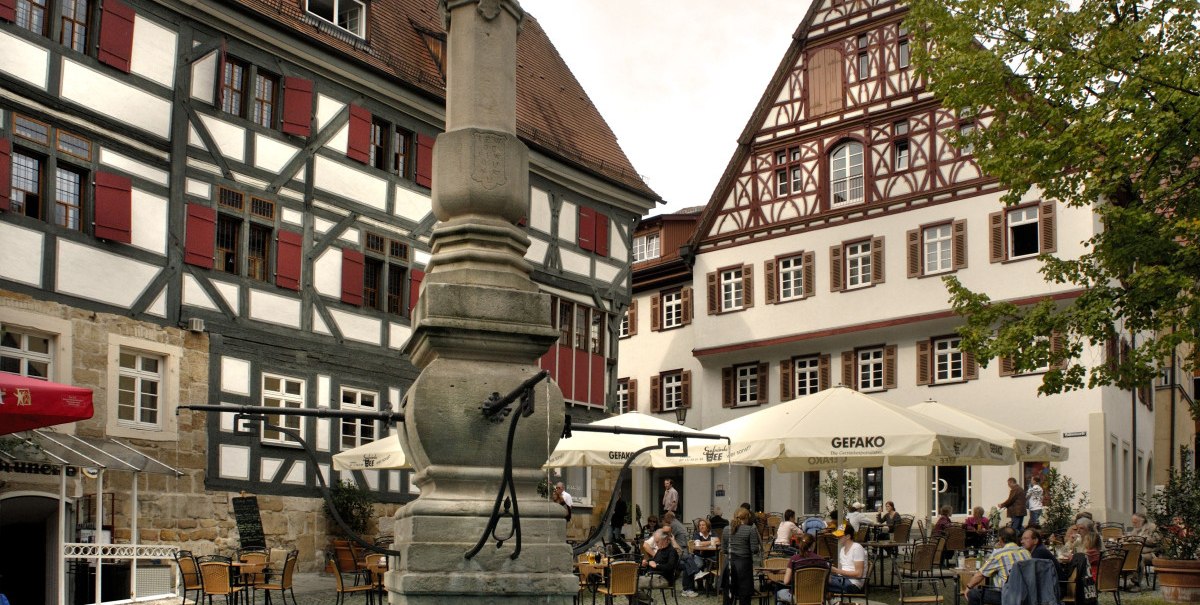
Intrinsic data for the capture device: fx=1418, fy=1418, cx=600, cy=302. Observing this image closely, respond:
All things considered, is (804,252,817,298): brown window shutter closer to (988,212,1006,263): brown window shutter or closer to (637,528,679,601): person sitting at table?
(988,212,1006,263): brown window shutter

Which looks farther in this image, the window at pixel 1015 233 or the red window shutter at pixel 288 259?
the window at pixel 1015 233

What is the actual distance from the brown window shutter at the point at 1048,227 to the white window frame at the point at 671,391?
12230 millimetres

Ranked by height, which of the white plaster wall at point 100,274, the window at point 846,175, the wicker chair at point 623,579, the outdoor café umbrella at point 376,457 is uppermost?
the window at point 846,175

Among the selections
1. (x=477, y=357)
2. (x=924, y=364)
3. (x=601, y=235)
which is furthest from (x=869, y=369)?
(x=477, y=357)

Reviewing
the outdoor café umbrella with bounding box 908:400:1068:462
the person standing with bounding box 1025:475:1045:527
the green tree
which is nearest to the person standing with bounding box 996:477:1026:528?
the person standing with bounding box 1025:475:1045:527

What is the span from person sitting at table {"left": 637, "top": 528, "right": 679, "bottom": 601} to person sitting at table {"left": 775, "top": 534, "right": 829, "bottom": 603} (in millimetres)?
4588

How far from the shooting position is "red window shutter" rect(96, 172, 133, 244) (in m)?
18.4

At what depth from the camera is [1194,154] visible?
14.9 m

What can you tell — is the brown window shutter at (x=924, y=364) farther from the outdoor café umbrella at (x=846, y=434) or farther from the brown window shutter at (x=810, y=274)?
the outdoor café umbrella at (x=846, y=434)

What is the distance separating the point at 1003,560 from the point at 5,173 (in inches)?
483

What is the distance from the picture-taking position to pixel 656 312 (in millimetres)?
40906

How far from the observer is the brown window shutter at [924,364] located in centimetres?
3272

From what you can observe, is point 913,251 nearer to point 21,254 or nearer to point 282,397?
point 282,397

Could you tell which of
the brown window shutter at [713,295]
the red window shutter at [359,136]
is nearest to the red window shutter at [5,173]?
the red window shutter at [359,136]
